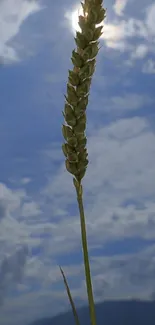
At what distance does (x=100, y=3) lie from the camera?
1431 mm

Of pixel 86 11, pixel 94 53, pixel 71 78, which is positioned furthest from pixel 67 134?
pixel 86 11

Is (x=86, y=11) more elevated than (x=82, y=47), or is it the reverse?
(x=86, y=11)

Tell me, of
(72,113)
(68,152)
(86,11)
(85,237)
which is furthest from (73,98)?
(85,237)

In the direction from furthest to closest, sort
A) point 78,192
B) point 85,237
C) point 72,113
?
point 72,113
point 78,192
point 85,237

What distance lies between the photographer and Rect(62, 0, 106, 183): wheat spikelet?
4.58ft

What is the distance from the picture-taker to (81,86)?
1416 millimetres

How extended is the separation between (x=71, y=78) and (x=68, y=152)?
274 mm

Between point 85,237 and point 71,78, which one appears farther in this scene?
point 71,78

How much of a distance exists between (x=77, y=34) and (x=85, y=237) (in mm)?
746

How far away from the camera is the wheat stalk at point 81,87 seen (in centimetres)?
140

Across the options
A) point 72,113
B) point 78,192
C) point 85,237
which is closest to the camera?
point 85,237

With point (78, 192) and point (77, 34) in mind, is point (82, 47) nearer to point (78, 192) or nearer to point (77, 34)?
point (77, 34)

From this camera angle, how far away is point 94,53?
4.75ft

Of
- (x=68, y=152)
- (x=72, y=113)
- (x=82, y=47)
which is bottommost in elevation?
(x=68, y=152)
